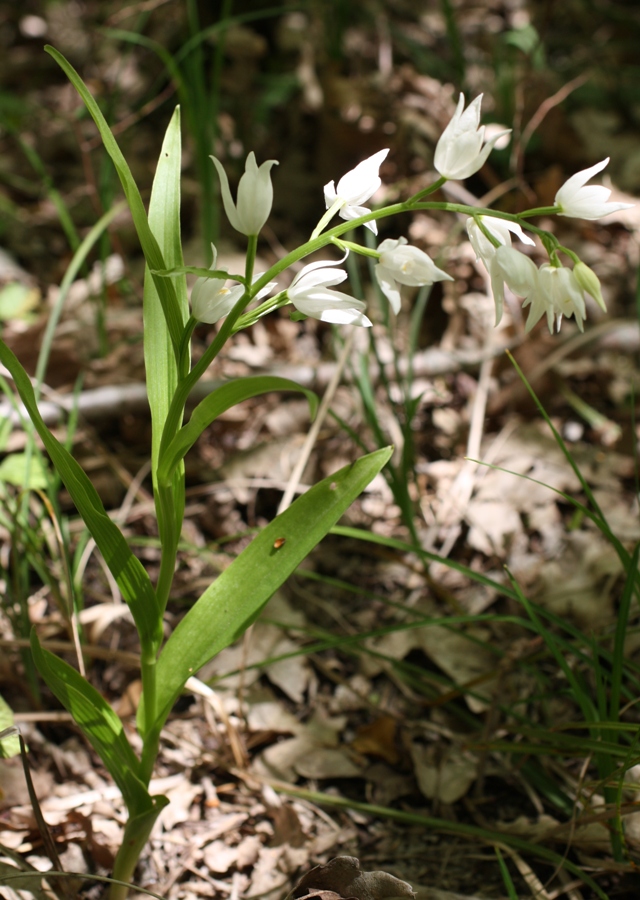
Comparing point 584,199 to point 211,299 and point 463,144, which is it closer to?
point 463,144

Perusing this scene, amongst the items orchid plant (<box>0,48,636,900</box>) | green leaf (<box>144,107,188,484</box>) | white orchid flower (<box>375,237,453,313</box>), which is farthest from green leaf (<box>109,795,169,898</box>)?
white orchid flower (<box>375,237,453,313</box>)

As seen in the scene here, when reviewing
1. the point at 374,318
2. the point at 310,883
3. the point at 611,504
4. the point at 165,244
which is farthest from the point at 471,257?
the point at 310,883

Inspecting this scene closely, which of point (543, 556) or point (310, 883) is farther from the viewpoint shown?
point (543, 556)

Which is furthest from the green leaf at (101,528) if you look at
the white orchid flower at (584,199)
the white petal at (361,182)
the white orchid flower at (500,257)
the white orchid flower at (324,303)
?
the white orchid flower at (584,199)

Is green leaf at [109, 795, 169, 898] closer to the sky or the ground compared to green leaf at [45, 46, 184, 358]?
closer to the ground

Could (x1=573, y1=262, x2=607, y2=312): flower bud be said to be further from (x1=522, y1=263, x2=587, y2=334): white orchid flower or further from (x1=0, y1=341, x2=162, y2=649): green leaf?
(x1=0, y1=341, x2=162, y2=649): green leaf

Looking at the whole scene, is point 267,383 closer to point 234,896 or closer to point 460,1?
point 234,896

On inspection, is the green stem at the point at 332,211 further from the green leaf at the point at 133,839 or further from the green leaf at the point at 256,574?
the green leaf at the point at 133,839
